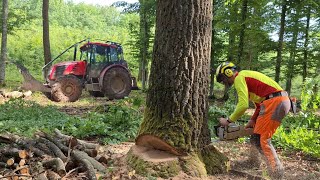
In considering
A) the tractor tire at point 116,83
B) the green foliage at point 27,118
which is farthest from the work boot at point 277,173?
the tractor tire at point 116,83

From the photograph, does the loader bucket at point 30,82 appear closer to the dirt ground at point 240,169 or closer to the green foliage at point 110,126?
the green foliage at point 110,126

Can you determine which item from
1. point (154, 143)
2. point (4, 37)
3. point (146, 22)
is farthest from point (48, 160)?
point (146, 22)

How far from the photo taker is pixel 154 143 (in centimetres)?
446

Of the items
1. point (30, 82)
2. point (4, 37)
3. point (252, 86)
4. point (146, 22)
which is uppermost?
point (146, 22)

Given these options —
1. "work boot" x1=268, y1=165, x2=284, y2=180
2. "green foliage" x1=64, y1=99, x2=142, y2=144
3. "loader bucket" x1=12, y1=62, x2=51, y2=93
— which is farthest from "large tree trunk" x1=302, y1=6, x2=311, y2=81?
"work boot" x1=268, y1=165, x2=284, y2=180

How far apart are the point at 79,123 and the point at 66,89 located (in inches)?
231

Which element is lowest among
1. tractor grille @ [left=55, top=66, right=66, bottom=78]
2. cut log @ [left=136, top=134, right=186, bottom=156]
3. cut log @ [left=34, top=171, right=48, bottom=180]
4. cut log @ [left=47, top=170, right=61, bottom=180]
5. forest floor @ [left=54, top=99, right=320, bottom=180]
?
forest floor @ [left=54, top=99, right=320, bottom=180]

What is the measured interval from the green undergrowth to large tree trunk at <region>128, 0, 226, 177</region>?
248 centimetres

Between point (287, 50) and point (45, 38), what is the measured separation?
38.5ft

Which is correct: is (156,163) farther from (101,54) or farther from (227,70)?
(101,54)

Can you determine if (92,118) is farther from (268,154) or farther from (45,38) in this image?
(45,38)

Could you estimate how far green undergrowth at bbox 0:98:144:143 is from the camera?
688cm

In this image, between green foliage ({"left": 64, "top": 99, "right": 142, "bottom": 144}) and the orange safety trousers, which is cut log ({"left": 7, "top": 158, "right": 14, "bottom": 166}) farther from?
the orange safety trousers

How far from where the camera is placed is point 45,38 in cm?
1712
